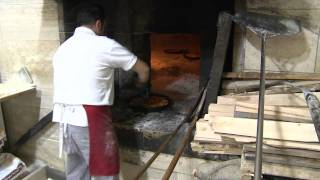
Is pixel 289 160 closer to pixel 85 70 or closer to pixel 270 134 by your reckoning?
pixel 270 134

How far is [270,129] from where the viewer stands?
1.50 meters

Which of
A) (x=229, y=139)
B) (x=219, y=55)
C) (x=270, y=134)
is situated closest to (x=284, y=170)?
(x=270, y=134)

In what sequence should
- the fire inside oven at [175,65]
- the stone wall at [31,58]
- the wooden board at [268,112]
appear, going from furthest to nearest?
the fire inside oven at [175,65] → the stone wall at [31,58] → the wooden board at [268,112]

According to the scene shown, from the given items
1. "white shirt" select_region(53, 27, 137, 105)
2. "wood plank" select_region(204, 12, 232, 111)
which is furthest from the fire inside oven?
"white shirt" select_region(53, 27, 137, 105)

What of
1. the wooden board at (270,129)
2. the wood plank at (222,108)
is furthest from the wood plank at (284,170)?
the wood plank at (222,108)

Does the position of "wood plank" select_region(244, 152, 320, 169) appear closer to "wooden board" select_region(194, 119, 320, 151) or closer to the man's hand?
"wooden board" select_region(194, 119, 320, 151)

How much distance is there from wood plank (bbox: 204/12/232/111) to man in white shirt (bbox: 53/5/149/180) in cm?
39

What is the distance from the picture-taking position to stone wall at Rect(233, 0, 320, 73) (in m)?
1.68

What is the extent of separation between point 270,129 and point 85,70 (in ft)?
3.17

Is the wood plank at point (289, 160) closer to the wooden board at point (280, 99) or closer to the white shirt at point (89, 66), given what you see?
the wooden board at point (280, 99)

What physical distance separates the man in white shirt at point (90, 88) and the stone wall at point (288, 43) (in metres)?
0.62

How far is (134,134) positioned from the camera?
2025 millimetres

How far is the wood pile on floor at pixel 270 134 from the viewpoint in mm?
1425

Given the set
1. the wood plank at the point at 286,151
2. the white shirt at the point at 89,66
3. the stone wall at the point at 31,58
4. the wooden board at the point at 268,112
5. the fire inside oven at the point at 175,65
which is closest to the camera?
the wood plank at the point at 286,151
